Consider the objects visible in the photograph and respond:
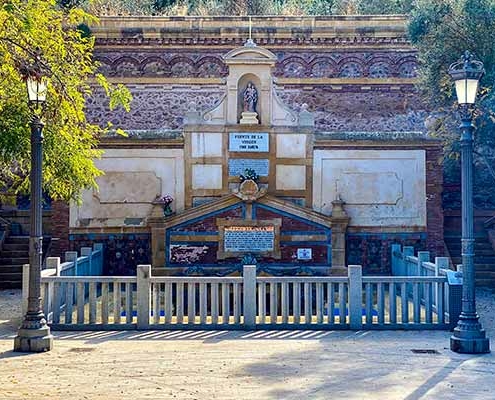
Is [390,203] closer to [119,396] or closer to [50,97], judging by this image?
[50,97]

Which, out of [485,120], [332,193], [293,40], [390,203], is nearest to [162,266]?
[332,193]

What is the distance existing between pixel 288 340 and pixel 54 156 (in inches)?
181

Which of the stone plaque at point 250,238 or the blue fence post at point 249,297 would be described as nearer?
the blue fence post at point 249,297

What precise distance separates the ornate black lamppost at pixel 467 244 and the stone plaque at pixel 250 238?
7294 mm

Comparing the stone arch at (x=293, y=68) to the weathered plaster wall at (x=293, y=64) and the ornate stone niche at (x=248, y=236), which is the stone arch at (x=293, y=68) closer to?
the weathered plaster wall at (x=293, y=64)

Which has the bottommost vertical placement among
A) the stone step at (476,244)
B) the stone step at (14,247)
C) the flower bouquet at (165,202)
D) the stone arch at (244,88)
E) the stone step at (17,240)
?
the stone step at (14,247)

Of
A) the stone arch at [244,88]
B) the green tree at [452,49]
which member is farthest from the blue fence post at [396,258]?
the stone arch at [244,88]

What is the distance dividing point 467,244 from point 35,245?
559cm

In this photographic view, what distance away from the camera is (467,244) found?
29.1ft

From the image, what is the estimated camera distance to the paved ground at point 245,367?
6.64m

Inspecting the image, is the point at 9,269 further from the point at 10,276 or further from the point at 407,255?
the point at 407,255

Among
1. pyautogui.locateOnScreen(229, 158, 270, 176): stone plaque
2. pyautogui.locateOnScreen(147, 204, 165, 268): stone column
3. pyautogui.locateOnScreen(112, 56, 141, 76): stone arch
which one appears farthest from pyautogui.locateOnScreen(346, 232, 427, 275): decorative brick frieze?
pyautogui.locateOnScreen(112, 56, 141, 76): stone arch

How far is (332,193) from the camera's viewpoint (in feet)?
54.3

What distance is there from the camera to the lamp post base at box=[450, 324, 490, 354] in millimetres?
8547
